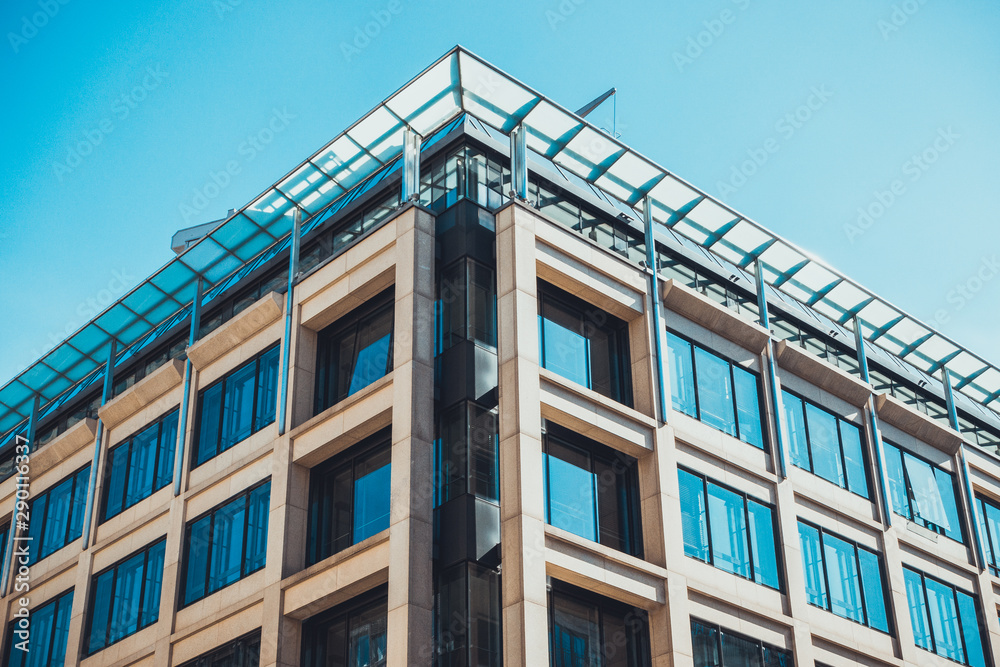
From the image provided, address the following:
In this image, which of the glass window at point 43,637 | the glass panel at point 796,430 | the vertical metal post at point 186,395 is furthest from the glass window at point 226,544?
the glass panel at point 796,430

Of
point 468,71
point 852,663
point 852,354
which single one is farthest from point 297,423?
point 852,354

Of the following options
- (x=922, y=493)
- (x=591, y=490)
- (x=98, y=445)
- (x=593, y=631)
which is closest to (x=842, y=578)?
(x=922, y=493)

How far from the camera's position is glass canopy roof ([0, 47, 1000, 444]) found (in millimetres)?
33219

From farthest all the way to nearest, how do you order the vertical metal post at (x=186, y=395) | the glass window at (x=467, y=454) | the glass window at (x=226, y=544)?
the vertical metal post at (x=186, y=395)
the glass window at (x=226, y=544)
the glass window at (x=467, y=454)

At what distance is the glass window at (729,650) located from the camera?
100 ft

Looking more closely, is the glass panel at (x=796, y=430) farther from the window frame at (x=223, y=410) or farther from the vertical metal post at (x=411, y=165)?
the window frame at (x=223, y=410)

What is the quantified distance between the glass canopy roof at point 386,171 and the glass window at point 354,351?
4.51 m

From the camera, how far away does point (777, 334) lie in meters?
39.4

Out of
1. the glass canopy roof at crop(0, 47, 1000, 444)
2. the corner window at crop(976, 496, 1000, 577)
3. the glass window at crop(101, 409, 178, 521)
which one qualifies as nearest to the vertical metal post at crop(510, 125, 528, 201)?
the glass canopy roof at crop(0, 47, 1000, 444)

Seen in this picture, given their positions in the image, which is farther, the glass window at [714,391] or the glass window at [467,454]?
the glass window at [714,391]

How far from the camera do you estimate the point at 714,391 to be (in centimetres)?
3541

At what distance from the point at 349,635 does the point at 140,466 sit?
1307 centimetres

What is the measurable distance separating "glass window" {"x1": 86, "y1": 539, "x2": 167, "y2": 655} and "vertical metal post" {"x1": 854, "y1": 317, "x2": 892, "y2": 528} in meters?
22.8

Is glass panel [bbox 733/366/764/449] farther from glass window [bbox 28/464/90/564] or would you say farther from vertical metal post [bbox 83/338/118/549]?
glass window [bbox 28/464/90/564]
